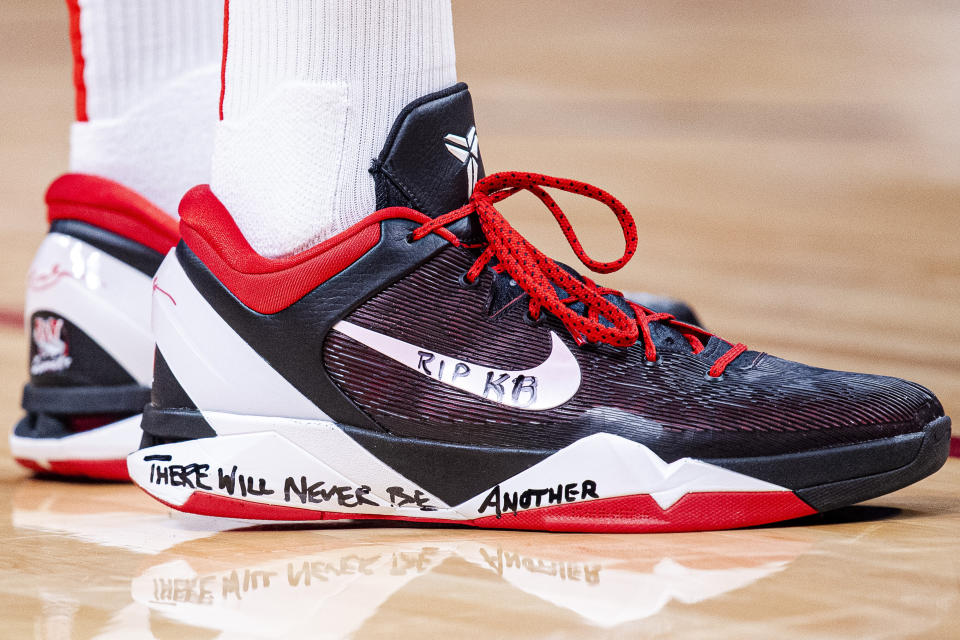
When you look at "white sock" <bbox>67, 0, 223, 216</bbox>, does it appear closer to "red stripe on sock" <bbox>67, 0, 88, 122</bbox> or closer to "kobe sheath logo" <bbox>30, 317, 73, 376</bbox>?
"red stripe on sock" <bbox>67, 0, 88, 122</bbox>

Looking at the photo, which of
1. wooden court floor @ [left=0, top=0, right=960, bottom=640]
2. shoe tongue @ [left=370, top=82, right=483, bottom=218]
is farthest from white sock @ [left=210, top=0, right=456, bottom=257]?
wooden court floor @ [left=0, top=0, right=960, bottom=640]

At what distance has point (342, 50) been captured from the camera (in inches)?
21.9

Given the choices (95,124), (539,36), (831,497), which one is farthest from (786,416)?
(539,36)

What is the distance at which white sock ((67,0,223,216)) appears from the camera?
791 mm

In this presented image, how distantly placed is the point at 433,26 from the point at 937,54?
4.08 feet

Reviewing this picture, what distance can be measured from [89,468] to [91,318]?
0.36 feet

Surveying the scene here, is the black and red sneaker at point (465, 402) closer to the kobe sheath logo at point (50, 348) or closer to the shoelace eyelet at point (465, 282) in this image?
the shoelace eyelet at point (465, 282)

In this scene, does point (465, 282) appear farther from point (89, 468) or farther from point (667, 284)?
point (667, 284)

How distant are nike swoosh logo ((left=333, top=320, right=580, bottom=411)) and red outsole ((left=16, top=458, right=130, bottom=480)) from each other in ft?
0.96

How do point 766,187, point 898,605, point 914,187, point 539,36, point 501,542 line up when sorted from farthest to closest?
point 539,36, point 766,187, point 914,187, point 501,542, point 898,605

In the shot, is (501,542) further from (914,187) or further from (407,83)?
(914,187)

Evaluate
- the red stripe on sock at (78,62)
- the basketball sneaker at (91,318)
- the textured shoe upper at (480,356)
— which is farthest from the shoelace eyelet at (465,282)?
the red stripe on sock at (78,62)

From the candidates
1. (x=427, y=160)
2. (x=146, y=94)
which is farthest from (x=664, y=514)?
(x=146, y=94)

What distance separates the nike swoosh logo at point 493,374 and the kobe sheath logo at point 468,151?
0.11 m
